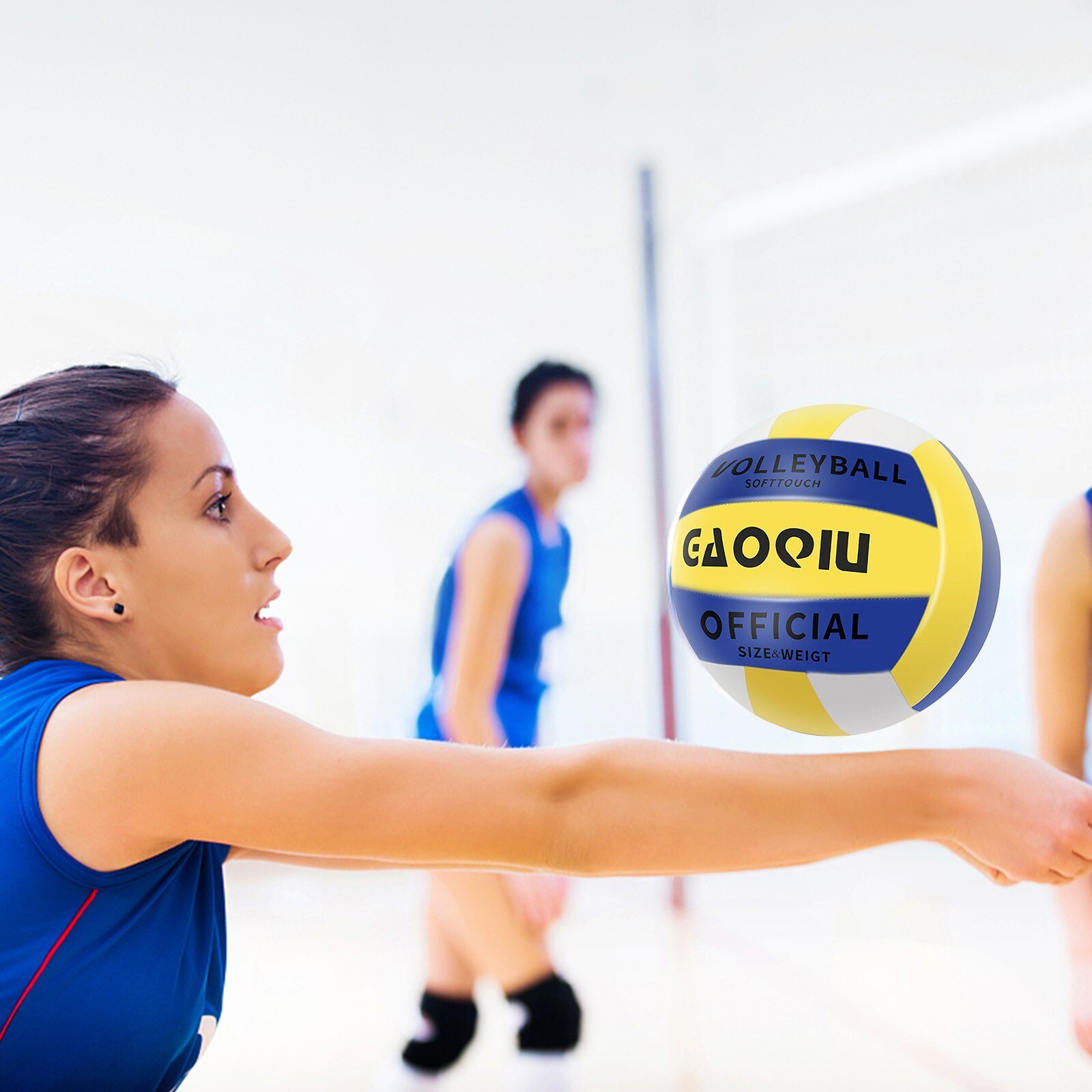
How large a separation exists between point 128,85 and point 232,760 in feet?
13.0

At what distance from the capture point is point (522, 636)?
2.09m

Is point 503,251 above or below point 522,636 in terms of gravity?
above

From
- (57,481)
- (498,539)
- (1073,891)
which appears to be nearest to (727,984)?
(498,539)

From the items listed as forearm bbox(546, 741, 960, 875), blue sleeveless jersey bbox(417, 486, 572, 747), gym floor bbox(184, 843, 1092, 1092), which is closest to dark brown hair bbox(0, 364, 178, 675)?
forearm bbox(546, 741, 960, 875)

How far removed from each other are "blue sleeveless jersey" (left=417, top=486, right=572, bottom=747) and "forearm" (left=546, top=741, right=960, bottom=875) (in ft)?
4.18

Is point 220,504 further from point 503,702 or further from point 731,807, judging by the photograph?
point 503,702

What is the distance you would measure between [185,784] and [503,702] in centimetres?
140

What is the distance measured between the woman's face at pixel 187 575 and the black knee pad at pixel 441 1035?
1.42 meters

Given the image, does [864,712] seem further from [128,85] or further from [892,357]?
[128,85]

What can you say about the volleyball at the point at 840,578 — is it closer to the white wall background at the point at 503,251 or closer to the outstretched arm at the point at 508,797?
the outstretched arm at the point at 508,797

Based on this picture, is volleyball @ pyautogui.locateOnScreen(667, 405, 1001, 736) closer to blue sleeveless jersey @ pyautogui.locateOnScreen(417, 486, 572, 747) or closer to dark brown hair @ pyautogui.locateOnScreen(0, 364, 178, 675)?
dark brown hair @ pyautogui.locateOnScreen(0, 364, 178, 675)

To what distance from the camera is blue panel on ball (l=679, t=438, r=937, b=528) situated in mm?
833

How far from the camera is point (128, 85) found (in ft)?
12.7

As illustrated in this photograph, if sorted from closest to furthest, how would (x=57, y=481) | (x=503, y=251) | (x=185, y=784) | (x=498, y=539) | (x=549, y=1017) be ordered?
(x=185, y=784), (x=57, y=481), (x=549, y=1017), (x=498, y=539), (x=503, y=251)
